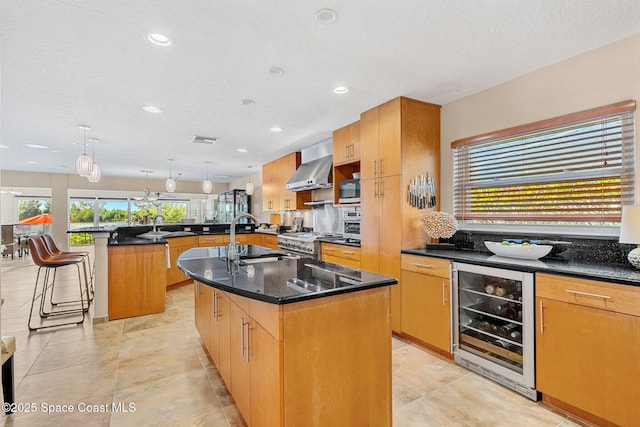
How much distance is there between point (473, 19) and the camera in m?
2.01

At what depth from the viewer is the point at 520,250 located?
2438 millimetres

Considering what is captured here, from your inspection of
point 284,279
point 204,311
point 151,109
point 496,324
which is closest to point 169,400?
point 204,311

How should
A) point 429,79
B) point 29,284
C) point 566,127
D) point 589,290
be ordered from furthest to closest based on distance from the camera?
point 29,284 → point 429,79 → point 566,127 → point 589,290

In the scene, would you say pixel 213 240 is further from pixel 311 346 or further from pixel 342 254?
pixel 311 346

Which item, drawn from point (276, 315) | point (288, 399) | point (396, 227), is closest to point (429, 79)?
point (396, 227)

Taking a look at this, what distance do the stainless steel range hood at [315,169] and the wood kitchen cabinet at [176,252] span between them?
1944mm

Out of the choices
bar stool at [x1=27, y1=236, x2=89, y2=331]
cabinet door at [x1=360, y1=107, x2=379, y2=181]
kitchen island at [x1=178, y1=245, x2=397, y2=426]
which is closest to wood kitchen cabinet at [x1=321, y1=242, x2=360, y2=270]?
cabinet door at [x1=360, y1=107, x2=379, y2=181]

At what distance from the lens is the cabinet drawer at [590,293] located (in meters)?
1.76

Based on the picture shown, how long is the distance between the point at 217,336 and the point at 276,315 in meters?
1.14

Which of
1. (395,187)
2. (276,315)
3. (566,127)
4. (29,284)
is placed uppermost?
(566,127)

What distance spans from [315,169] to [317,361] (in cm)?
357

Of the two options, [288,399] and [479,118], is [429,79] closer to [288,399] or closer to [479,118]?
[479,118]

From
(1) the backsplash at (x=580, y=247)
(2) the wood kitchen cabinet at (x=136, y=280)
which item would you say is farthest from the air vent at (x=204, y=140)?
(1) the backsplash at (x=580, y=247)

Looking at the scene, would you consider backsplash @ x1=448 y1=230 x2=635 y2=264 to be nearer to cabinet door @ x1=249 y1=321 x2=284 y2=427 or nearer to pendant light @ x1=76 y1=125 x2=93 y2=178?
cabinet door @ x1=249 y1=321 x2=284 y2=427
